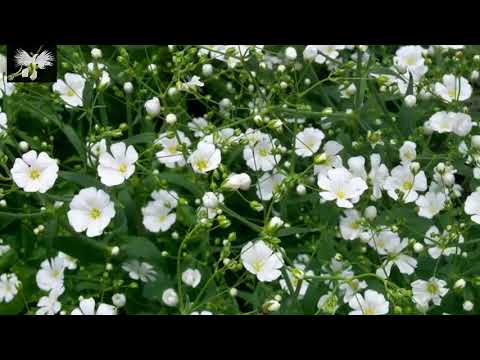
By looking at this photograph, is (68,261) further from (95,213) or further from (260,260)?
(260,260)

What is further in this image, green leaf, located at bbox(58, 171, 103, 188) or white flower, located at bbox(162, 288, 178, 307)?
green leaf, located at bbox(58, 171, 103, 188)

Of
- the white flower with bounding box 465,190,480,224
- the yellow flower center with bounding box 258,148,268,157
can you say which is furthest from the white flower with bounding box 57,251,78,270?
the white flower with bounding box 465,190,480,224

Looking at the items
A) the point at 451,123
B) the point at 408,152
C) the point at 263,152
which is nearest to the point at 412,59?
the point at 451,123

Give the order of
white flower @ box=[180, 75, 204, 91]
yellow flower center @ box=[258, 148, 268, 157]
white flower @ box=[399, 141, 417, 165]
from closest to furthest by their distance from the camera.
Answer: white flower @ box=[180, 75, 204, 91] → white flower @ box=[399, 141, 417, 165] → yellow flower center @ box=[258, 148, 268, 157]

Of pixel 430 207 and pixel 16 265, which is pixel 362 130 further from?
pixel 16 265

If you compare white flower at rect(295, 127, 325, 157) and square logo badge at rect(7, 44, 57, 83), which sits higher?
square logo badge at rect(7, 44, 57, 83)

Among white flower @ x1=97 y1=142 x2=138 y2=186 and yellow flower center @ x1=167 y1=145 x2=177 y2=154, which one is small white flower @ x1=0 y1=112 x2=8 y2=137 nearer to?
white flower @ x1=97 y1=142 x2=138 y2=186

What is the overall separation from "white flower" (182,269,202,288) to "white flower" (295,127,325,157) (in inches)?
37.2

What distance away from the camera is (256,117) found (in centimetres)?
300

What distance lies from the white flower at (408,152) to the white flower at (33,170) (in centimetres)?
171

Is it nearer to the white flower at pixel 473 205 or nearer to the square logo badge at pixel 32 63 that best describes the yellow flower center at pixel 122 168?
the square logo badge at pixel 32 63

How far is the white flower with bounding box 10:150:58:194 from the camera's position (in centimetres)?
278

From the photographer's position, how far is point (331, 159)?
333cm

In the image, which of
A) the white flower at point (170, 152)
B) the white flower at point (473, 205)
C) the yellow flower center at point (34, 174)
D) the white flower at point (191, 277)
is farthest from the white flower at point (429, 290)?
the yellow flower center at point (34, 174)
